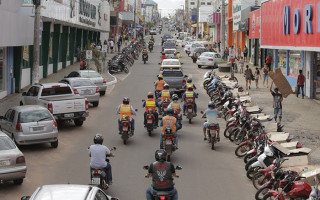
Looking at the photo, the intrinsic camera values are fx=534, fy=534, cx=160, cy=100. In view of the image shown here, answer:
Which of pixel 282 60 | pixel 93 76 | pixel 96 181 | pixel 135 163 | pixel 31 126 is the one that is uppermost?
pixel 282 60

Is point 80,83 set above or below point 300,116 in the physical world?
above

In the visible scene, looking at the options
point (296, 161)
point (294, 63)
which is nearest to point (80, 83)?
point (294, 63)

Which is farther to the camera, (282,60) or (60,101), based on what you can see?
(282,60)

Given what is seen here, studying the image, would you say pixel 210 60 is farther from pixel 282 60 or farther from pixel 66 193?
pixel 66 193

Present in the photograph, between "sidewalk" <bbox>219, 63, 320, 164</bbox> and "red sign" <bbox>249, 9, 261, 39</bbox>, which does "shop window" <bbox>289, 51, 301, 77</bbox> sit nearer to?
"sidewalk" <bbox>219, 63, 320, 164</bbox>

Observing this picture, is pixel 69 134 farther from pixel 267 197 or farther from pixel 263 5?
pixel 263 5

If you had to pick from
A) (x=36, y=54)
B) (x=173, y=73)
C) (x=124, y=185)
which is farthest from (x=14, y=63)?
(x=124, y=185)

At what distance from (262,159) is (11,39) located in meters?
17.6

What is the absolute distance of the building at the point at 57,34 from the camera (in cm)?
3133

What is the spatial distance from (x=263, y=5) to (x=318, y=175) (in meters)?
29.5

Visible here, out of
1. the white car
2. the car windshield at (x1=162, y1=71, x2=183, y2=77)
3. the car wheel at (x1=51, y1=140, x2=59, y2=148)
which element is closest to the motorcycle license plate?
the car wheel at (x1=51, y1=140, x2=59, y2=148)

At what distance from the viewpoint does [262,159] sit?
1316 cm

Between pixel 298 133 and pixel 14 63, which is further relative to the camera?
pixel 14 63

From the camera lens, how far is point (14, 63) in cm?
3108
